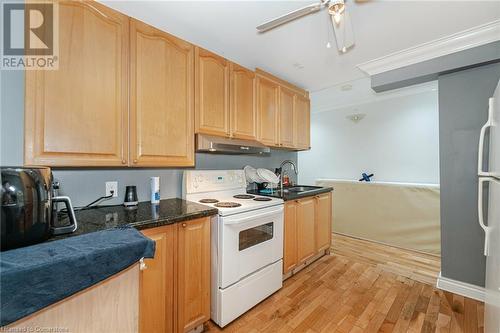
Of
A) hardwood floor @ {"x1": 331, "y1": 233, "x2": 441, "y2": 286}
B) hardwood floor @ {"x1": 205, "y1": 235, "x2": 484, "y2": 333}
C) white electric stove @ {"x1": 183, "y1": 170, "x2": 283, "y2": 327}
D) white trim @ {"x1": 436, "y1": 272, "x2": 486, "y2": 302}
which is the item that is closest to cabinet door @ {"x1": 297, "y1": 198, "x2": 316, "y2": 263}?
hardwood floor @ {"x1": 205, "y1": 235, "x2": 484, "y2": 333}

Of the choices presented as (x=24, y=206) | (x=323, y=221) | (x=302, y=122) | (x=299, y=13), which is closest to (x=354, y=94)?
(x=302, y=122)

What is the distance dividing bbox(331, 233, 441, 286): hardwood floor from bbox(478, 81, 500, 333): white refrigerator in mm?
928

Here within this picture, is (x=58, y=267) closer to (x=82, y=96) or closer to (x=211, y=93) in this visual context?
(x=82, y=96)

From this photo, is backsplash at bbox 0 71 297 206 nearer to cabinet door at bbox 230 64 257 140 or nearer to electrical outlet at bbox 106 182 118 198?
electrical outlet at bbox 106 182 118 198

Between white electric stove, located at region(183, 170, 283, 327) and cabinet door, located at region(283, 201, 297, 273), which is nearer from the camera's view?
white electric stove, located at region(183, 170, 283, 327)

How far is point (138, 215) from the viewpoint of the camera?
1386mm

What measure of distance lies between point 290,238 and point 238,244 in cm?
80

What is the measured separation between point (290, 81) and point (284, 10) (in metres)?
1.33

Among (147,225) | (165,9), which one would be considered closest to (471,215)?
(147,225)

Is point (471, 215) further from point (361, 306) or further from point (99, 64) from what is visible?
point (99, 64)

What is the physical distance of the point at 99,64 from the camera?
1349 millimetres

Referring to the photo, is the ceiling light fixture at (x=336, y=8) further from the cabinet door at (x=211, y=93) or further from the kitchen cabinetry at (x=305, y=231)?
the kitchen cabinetry at (x=305, y=231)

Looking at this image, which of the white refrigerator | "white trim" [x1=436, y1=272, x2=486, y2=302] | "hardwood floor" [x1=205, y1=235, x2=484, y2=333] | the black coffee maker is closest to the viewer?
the black coffee maker

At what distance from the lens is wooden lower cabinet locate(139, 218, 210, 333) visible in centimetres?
126
